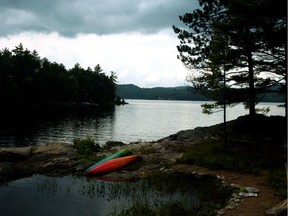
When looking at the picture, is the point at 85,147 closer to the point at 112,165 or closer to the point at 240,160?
the point at 112,165

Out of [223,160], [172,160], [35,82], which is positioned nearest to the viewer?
[223,160]

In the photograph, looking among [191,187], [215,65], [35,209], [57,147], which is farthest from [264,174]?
[57,147]

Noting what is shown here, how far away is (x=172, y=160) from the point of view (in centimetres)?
2058

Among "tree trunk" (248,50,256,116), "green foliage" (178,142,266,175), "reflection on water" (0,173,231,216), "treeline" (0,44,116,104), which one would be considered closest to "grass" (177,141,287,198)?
"green foliage" (178,142,266,175)

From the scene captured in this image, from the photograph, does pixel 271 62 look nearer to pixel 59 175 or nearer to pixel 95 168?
pixel 95 168

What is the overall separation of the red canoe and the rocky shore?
0.61 metres

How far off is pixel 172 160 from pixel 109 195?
22.5 ft

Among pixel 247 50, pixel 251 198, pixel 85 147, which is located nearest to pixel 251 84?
pixel 247 50

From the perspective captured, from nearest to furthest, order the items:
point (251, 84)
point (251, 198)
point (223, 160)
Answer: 1. point (251, 198)
2. point (223, 160)
3. point (251, 84)

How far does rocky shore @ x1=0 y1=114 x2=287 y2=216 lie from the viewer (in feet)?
40.4

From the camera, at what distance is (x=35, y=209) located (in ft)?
43.2

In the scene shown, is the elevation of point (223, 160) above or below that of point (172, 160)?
above

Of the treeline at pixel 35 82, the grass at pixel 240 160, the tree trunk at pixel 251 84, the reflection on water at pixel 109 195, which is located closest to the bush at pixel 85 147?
the reflection on water at pixel 109 195

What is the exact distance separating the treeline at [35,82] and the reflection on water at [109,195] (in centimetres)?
8216
